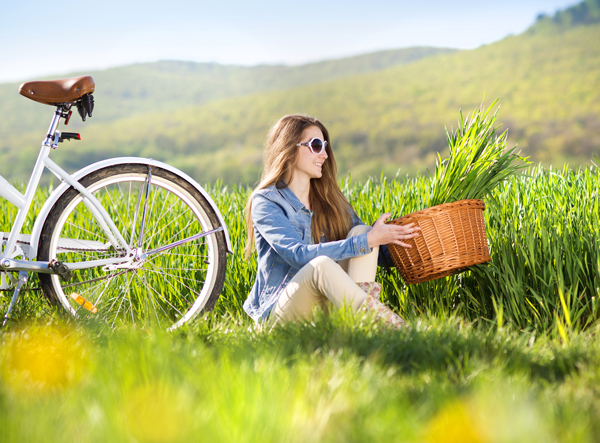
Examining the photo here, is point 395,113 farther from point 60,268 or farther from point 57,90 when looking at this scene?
point 60,268

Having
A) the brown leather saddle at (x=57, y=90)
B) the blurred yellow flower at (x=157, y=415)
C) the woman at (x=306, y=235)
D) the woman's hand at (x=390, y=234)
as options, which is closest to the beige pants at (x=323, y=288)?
the woman at (x=306, y=235)

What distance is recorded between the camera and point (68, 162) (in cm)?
5044

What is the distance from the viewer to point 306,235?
2.68 meters

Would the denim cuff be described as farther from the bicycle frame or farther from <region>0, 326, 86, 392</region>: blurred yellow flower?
<region>0, 326, 86, 392</region>: blurred yellow flower

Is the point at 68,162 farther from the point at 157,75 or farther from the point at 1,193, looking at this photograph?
the point at 1,193

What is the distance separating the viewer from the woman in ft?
7.37

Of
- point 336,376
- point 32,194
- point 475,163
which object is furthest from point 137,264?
point 475,163

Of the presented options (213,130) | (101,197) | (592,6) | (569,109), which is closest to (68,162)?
(213,130)

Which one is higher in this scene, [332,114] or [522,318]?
[332,114]

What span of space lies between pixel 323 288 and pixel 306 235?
49cm

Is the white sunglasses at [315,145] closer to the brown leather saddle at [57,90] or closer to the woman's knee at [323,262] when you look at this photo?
the woman's knee at [323,262]

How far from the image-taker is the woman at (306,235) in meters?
2.25

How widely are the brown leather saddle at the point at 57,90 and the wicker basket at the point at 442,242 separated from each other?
151cm

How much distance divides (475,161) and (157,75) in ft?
240
